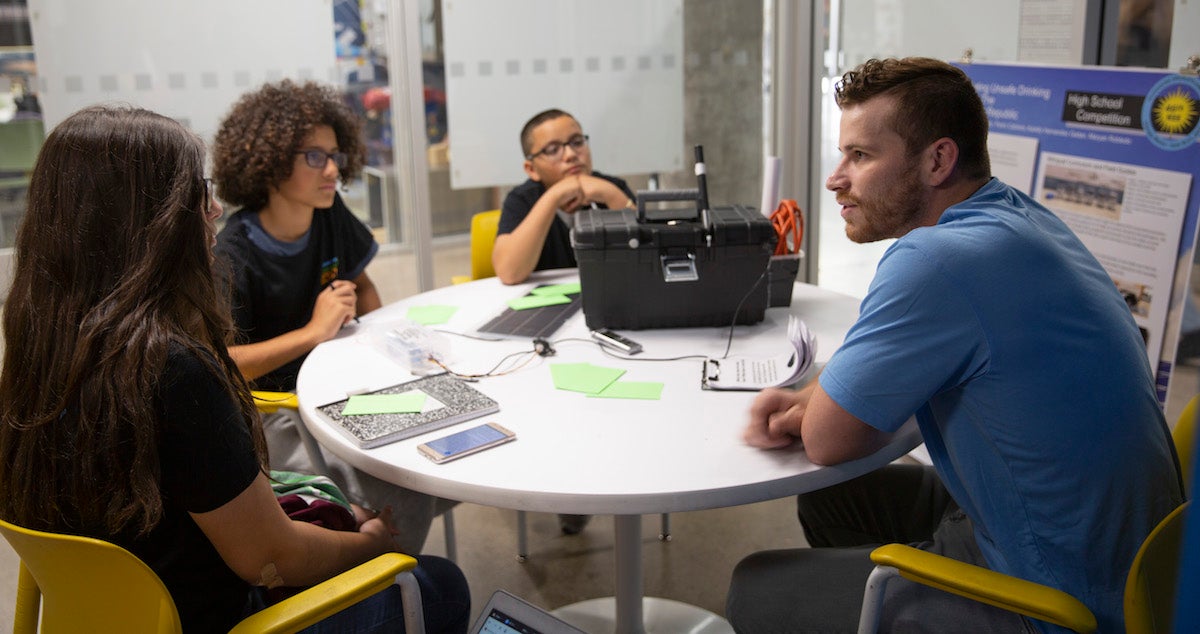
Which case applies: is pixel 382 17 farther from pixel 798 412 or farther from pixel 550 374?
pixel 798 412

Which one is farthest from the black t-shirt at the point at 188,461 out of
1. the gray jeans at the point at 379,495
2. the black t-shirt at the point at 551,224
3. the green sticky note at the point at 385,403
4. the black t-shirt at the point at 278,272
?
the black t-shirt at the point at 551,224

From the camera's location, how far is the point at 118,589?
1.26m

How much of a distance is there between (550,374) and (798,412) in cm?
59

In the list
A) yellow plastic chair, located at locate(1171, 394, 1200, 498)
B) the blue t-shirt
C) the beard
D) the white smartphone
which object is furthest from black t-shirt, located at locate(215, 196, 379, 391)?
yellow plastic chair, located at locate(1171, 394, 1200, 498)

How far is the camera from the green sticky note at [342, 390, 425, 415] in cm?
182

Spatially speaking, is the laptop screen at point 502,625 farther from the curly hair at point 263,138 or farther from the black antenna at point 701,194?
the curly hair at point 263,138

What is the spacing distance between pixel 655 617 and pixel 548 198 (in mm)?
1215

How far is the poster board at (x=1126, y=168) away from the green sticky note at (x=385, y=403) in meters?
2.04

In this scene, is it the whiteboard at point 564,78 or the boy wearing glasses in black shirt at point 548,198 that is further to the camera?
the whiteboard at point 564,78

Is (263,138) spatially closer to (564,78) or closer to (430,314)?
(430,314)

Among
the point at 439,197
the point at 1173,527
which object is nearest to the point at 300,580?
the point at 1173,527

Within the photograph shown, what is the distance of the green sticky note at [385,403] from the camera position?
1.82 metres

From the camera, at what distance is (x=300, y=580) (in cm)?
151

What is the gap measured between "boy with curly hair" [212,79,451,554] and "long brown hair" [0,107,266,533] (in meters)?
0.92
